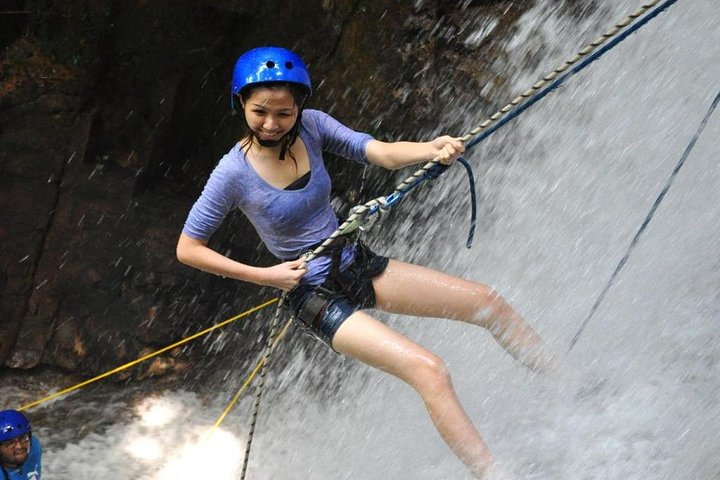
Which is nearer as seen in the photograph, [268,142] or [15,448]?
[268,142]

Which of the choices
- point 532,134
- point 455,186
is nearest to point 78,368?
point 455,186

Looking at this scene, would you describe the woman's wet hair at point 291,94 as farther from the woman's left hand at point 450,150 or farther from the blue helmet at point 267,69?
the woman's left hand at point 450,150

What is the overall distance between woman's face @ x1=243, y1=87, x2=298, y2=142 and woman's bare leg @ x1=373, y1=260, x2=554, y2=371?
694mm

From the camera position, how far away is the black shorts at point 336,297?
10.1 feet

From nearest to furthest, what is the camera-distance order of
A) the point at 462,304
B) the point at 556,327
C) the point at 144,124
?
the point at 462,304
the point at 556,327
the point at 144,124

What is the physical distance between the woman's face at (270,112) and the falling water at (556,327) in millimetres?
1455

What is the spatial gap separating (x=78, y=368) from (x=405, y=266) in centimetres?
446

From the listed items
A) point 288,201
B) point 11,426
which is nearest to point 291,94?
point 288,201

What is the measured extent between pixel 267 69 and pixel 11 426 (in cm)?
278

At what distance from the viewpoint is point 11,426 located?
4.63 m

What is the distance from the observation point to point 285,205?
3.04 meters

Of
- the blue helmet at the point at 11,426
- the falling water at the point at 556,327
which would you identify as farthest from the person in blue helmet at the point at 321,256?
the blue helmet at the point at 11,426

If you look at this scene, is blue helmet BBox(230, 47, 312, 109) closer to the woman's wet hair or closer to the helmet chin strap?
the woman's wet hair

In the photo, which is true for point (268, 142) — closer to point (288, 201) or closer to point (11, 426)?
point (288, 201)
